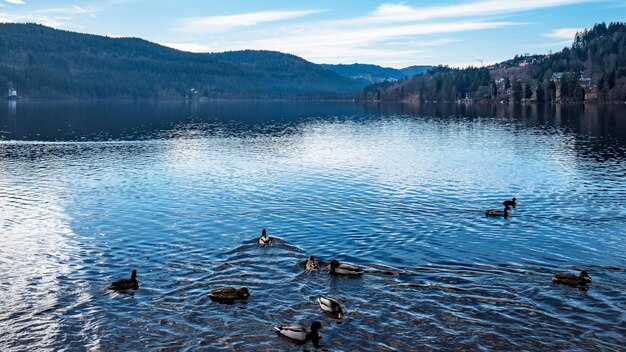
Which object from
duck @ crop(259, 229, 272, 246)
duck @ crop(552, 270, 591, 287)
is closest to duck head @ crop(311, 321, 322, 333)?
duck @ crop(552, 270, 591, 287)

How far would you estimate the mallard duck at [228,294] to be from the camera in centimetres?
2602

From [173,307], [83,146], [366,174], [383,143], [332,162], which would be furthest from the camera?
[383,143]

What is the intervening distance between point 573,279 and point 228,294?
1690 centimetres

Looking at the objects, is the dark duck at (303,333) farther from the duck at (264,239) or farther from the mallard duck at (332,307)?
the duck at (264,239)

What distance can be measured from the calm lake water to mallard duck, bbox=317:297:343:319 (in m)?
0.46

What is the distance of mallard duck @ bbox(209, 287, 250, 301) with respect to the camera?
26016mm

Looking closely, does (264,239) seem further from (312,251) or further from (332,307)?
(332,307)

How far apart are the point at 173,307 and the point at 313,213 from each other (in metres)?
21.1

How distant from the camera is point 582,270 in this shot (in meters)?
30.0

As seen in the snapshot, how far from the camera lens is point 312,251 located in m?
34.8

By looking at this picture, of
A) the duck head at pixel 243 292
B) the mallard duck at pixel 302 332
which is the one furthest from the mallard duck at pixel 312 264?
the mallard duck at pixel 302 332

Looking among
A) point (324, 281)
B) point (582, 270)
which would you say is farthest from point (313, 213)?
point (582, 270)

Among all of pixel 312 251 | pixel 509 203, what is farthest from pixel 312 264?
pixel 509 203

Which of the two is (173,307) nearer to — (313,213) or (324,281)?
(324,281)
